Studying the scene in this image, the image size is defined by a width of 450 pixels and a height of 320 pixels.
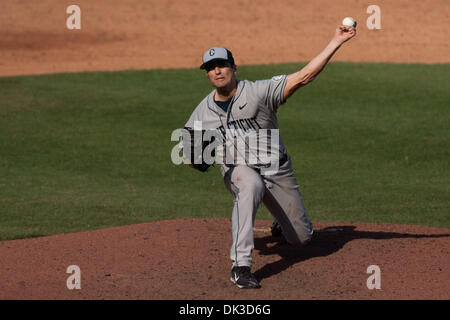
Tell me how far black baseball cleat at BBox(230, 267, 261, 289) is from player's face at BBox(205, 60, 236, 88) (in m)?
1.52

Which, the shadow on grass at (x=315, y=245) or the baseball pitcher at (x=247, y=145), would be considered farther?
the shadow on grass at (x=315, y=245)

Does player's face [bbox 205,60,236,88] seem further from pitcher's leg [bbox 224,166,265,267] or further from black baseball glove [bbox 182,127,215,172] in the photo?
pitcher's leg [bbox 224,166,265,267]

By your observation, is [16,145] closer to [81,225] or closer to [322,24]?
[81,225]

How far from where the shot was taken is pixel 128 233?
7719mm

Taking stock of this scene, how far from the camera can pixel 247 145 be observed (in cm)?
648

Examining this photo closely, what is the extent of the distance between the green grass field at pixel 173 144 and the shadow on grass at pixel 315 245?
1.42 meters

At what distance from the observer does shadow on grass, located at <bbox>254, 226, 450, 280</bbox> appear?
6492 millimetres

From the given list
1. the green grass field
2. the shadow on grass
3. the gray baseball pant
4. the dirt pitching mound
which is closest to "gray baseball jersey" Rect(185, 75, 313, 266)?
the gray baseball pant

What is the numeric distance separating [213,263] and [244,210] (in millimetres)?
697

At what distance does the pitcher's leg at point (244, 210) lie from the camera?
6020mm

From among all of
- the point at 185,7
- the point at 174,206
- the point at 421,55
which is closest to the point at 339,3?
the point at 185,7

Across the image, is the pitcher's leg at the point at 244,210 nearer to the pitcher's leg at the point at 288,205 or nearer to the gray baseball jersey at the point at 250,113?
the gray baseball jersey at the point at 250,113

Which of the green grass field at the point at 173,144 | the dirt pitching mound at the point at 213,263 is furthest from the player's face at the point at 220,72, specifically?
the green grass field at the point at 173,144

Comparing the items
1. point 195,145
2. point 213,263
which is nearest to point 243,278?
point 213,263
